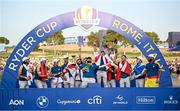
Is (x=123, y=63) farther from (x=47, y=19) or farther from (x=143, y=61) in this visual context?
(x=47, y=19)

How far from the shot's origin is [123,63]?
298 inches

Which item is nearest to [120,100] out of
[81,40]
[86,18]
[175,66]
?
[175,66]

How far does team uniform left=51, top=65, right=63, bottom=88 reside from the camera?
7.54 metres

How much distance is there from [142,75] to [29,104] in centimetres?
192

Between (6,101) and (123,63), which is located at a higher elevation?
(123,63)

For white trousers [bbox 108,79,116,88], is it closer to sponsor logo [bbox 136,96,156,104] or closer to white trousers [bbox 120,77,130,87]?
white trousers [bbox 120,77,130,87]

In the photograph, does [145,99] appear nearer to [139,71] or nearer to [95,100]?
[139,71]

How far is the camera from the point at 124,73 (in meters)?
7.54

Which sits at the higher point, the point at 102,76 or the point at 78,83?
the point at 102,76

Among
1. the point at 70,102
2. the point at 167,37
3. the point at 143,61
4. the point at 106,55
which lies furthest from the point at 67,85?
the point at 167,37

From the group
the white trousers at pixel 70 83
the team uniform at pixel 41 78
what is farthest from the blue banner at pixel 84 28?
the white trousers at pixel 70 83

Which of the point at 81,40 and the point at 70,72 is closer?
the point at 81,40

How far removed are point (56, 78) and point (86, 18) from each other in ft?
3.62

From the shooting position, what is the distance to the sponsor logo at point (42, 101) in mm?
7488
